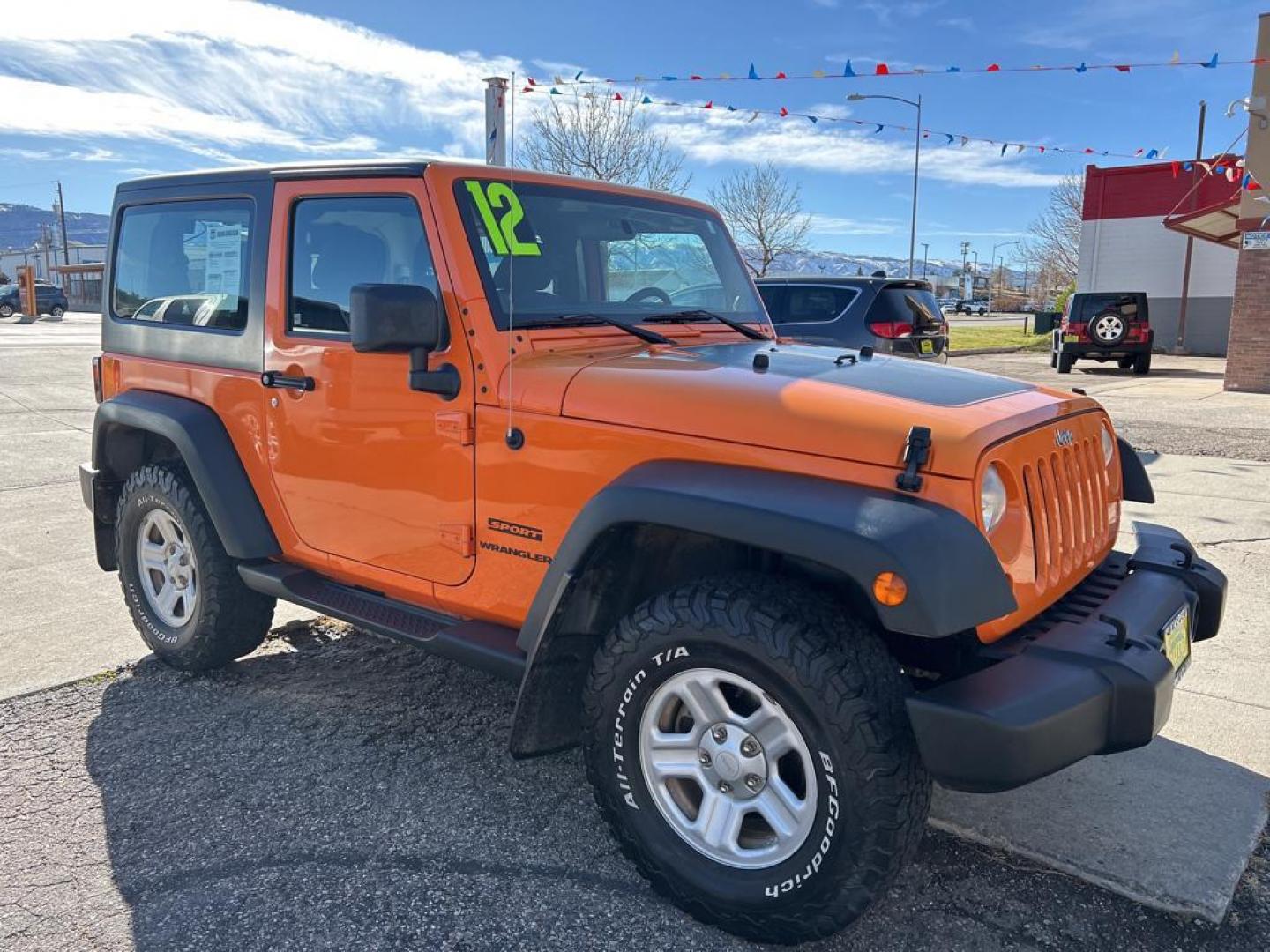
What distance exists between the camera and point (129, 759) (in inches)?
136

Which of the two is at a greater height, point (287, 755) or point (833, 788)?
point (833, 788)

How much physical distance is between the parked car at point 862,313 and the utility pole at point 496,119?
2664mm

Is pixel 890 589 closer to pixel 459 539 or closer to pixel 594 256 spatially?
pixel 459 539

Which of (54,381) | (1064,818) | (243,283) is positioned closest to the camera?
(1064,818)

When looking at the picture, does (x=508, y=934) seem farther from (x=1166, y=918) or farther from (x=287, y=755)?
(x=1166, y=918)

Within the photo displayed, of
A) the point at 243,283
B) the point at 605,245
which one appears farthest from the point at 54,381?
the point at 605,245

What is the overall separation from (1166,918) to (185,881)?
8.70 ft

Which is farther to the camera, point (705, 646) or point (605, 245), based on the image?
point (605, 245)

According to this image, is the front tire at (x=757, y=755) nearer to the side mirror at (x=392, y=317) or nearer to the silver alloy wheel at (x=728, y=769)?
the silver alloy wheel at (x=728, y=769)

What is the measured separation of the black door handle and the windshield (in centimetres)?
84

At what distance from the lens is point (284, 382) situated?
354cm

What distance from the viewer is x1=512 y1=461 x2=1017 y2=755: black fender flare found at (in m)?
2.12

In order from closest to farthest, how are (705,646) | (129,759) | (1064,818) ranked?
(705,646) → (1064,818) → (129,759)

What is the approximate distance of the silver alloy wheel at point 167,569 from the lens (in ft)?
13.5
